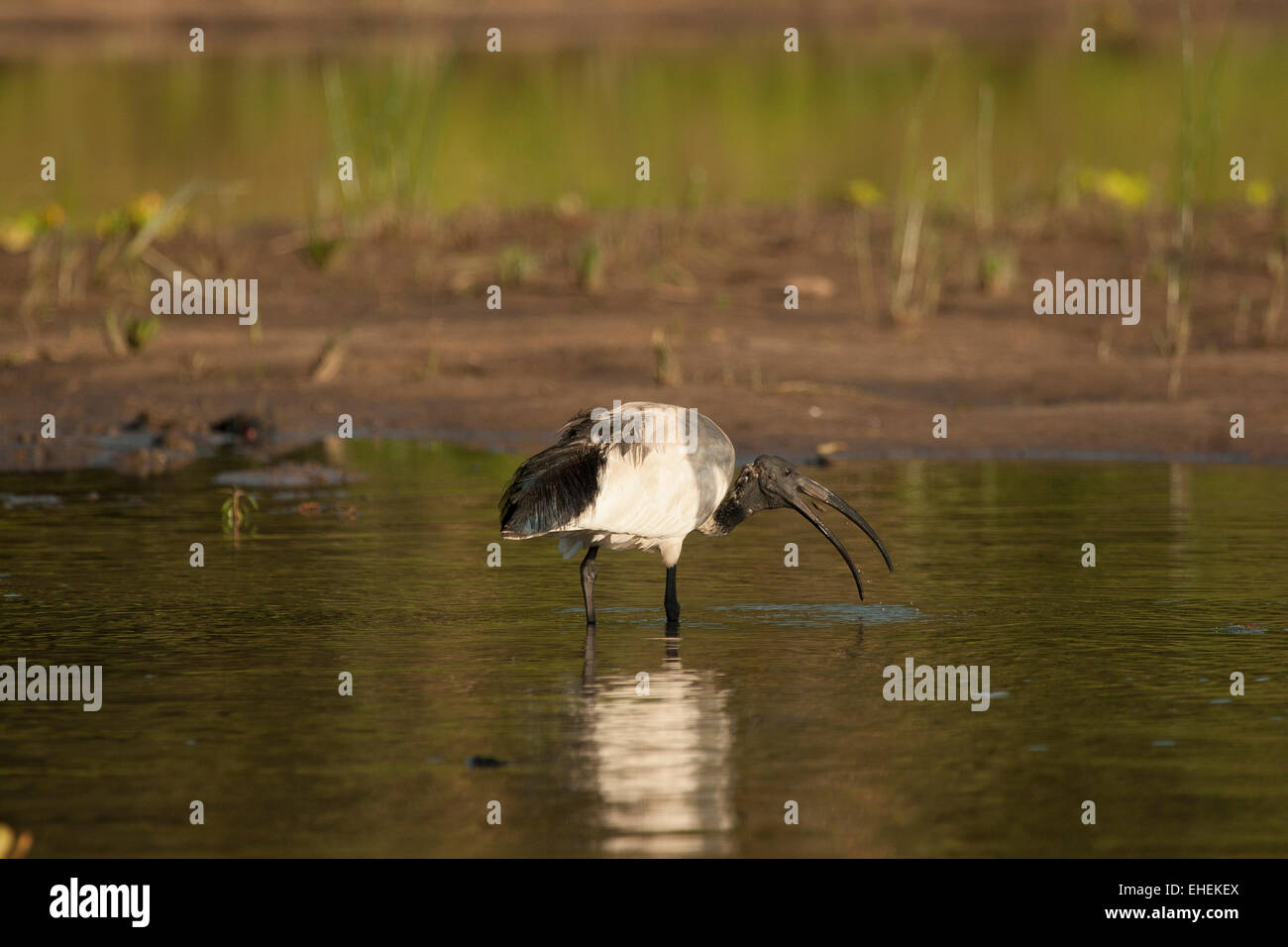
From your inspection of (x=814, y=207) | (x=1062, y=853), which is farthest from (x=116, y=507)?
(x=814, y=207)

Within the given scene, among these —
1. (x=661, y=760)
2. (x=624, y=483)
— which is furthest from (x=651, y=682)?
(x=661, y=760)

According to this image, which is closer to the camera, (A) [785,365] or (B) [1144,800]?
(B) [1144,800]

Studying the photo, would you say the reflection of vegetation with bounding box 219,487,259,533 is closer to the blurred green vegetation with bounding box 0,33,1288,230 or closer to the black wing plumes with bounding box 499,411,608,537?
the black wing plumes with bounding box 499,411,608,537

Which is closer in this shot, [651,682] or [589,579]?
[651,682]

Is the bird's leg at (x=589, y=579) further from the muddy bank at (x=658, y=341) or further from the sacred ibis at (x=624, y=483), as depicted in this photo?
the muddy bank at (x=658, y=341)

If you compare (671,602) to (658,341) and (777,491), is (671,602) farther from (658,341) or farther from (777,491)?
(658,341)

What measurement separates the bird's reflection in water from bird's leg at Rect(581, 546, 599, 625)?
1.55ft

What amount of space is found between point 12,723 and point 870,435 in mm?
8670

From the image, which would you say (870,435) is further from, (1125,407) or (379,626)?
(379,626)

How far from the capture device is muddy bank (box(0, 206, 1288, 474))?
16438 millimetres

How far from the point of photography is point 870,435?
1619cm

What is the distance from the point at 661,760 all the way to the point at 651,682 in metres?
1.24

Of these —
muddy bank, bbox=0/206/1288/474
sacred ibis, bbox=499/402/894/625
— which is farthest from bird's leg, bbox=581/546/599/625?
muddy bank, bbox=0/206/1288/474

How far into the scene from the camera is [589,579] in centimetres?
1022
